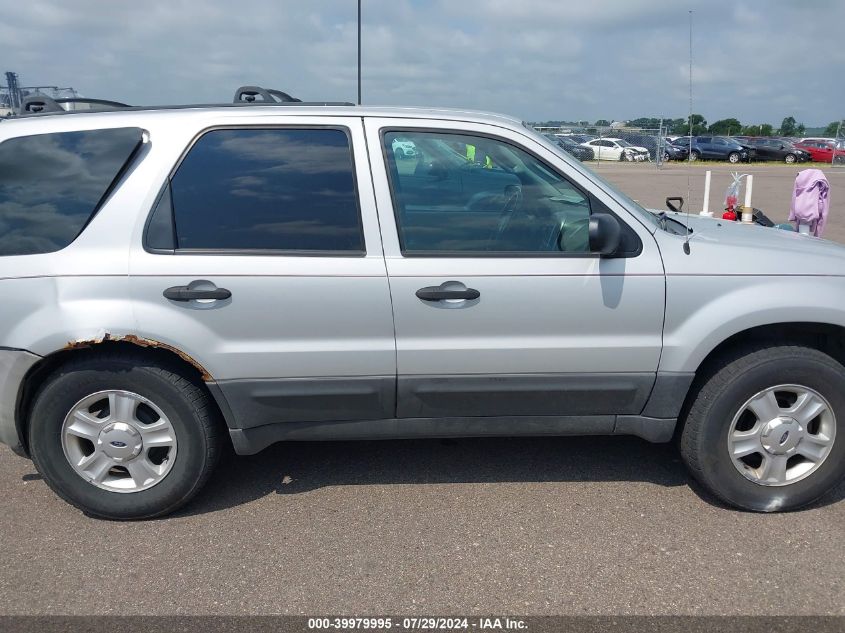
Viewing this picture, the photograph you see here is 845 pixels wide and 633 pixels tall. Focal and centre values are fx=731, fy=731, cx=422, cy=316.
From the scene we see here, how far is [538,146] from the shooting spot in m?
3.29

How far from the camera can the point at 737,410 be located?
3.30 metres

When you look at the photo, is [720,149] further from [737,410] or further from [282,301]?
[282,301]

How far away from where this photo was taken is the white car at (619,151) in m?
32.5

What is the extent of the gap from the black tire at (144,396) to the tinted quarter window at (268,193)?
61 centimetres

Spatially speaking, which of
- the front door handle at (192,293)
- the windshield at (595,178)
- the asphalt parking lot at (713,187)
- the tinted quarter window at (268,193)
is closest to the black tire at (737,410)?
the windshield at (595,178)

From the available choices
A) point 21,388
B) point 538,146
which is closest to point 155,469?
point 21,388

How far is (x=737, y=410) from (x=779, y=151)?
3629 cm

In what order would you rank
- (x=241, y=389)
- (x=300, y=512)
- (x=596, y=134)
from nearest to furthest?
(x=241, y=389), (x=300, y=512), (x=596, y=134)

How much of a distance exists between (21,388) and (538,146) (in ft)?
8.31

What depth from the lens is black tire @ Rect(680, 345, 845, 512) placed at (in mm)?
3258

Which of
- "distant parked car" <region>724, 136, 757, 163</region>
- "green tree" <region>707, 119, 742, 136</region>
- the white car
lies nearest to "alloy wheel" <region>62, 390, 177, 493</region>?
the white car

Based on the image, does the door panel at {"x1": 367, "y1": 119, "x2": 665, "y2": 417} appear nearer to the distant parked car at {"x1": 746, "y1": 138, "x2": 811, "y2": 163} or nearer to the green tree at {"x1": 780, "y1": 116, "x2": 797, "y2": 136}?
the distant parked car at {"x1": 746, "y1": 138, "x2": 811, "y2": 163}

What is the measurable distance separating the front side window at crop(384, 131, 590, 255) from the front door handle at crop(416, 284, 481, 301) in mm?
173

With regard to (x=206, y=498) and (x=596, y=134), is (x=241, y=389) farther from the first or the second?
(x=596, y=134)
